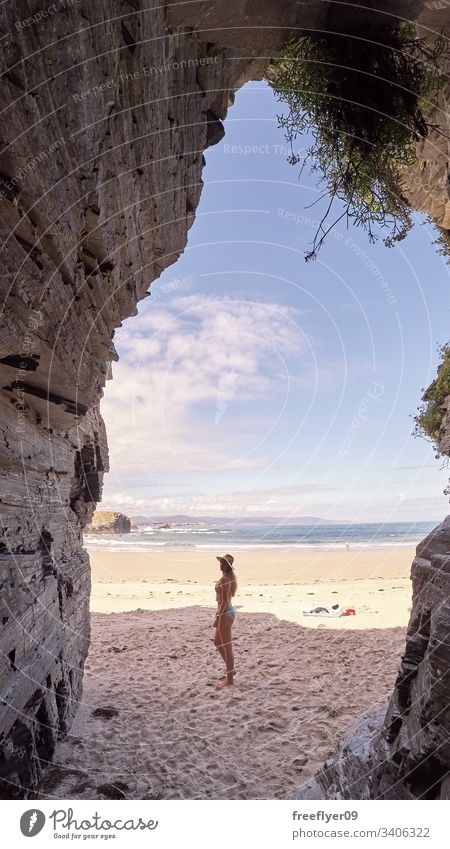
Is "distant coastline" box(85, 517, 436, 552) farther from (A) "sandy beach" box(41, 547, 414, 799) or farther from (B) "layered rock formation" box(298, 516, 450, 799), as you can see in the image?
(B) "layered rock formation" box(298, 516, 450, 799)

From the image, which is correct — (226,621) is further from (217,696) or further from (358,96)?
(358,96)

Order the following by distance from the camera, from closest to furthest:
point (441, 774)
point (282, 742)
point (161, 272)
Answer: point (441, 774) → point (282, 742) → point (161, 272)

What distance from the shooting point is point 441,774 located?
278 centimetres

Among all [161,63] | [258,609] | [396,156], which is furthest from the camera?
[258,609]

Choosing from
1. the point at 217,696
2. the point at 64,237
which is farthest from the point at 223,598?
the point at 64,237

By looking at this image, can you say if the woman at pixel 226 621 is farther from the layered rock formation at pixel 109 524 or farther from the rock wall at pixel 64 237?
the layered rock formation at pixel 109 524

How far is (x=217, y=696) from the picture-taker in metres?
7.40

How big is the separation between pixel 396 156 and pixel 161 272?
11.1 feet

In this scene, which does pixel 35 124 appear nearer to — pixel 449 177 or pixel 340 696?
pixel 449 177
